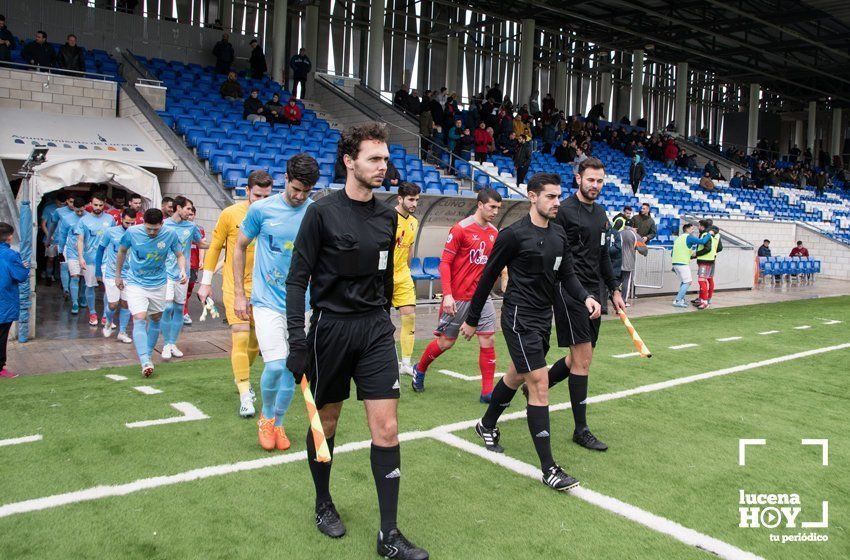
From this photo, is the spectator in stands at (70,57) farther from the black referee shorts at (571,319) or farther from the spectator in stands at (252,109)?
the black referee shorts at (571,319)

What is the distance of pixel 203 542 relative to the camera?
378 cm

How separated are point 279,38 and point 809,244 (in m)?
19.8

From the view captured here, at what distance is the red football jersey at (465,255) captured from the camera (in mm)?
7000

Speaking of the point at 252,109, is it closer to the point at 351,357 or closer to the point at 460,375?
the point at 460,375

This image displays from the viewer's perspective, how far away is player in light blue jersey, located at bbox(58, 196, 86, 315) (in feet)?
37.0

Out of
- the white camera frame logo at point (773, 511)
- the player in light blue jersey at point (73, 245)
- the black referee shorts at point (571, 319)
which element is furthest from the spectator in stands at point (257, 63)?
the white camera frame logo at point (773, 511)

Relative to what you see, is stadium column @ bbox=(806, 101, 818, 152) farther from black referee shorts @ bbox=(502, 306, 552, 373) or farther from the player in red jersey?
black referee shorts @ bbox=(502, 306, 552, 373)

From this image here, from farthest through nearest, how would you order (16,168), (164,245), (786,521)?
(16,168) → (164,245) → (786,521)

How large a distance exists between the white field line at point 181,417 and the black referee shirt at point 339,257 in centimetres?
267

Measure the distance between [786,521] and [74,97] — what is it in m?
16.6

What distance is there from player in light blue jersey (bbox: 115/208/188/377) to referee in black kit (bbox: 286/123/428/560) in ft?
14.0

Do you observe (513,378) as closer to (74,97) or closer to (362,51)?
(74,97)

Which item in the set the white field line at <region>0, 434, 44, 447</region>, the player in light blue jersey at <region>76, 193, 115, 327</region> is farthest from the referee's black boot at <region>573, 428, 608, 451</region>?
the player in light blue jersey at <region>76, 193, 115, 327</region>

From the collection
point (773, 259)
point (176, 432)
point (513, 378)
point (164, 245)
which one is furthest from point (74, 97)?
point (773, 259)
